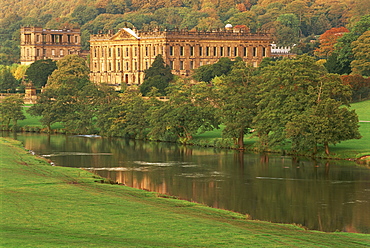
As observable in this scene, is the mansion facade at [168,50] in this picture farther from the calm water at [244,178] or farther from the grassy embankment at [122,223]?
the grassy embankment at [122,223]

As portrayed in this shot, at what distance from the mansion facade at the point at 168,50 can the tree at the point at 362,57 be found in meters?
45.7

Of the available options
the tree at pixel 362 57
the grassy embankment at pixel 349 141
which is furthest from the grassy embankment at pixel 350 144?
the tree at pixel 362 57

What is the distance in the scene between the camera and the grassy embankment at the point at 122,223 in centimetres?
3578

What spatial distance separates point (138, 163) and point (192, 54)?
321ft

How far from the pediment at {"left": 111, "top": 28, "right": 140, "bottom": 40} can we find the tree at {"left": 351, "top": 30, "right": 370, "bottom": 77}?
54.8 metres

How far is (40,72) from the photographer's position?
169 m

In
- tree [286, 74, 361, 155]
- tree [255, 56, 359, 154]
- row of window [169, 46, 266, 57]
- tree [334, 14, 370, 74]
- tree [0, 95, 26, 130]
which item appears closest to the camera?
tree [286, 74, 361, 155]

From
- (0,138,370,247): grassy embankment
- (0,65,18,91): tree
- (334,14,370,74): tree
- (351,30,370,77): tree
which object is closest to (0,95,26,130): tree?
(0,65,18,91): tree

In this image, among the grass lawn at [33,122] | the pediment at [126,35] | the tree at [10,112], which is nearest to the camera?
the tree at [10,112]

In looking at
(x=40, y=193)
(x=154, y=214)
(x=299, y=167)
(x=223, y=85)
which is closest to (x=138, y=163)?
(x=299, y=167)

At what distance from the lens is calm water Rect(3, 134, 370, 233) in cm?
4984

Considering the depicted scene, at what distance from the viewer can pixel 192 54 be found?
558 ft

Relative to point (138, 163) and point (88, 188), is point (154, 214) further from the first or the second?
point (138, 163)

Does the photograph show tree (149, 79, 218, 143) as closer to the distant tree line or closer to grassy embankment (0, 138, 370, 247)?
the distant tree line
